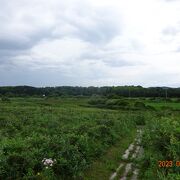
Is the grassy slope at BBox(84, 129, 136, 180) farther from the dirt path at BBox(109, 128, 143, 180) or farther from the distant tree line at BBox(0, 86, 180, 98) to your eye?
the distant tree line at BBox(0, 86, 180, 98)

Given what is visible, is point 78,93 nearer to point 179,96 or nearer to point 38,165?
point 179,96

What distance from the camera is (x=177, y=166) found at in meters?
8.82

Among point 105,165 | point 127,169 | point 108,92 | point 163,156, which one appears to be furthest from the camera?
point 108,92

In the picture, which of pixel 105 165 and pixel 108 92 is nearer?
pixel 105 165

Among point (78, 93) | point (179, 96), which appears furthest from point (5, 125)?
point (78, 93)

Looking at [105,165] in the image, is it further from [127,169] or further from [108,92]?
[108,92]
